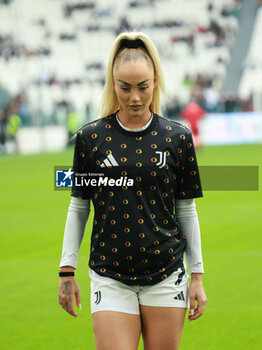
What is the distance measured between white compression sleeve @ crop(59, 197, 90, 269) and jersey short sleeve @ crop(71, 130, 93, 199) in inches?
1.9

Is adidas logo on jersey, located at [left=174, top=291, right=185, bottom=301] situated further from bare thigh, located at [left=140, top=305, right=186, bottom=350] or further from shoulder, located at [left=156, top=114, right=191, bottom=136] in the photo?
shoulder, located at [left=156, top=114, right=191, bottom=136]

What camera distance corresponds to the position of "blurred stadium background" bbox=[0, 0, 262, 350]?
242 inches

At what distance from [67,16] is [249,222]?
35980 mm

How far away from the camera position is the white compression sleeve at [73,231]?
3.10 meters

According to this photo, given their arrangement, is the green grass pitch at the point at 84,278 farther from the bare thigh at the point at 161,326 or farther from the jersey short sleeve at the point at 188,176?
the jersey short sleeve at the point at 188,176

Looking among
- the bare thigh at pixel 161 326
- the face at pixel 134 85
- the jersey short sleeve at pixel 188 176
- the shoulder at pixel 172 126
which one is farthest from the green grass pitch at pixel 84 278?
the face at pixel 134 85

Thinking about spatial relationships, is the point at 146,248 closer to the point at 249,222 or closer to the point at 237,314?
the point at 237,314

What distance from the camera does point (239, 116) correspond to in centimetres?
3219

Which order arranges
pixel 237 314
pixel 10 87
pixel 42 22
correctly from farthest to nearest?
pixel 42 22
pixel 10 87
pixel 237 314

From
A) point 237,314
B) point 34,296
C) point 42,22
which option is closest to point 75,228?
point 237,314

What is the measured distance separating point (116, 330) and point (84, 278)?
4635 mm

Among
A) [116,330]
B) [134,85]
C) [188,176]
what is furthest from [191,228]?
[134,85]

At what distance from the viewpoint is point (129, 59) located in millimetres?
2994

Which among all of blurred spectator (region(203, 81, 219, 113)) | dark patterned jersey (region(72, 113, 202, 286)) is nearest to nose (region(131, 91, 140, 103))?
dark patterned jersey (region(72, 113, 202, 286))
